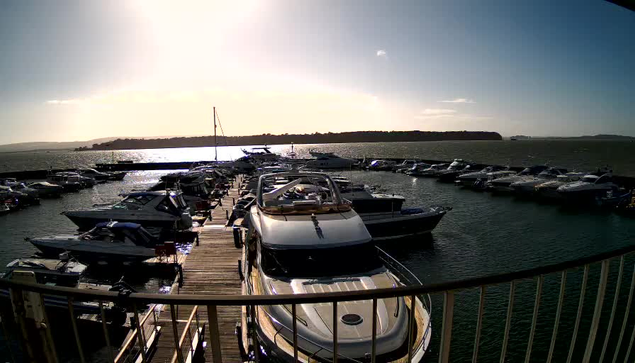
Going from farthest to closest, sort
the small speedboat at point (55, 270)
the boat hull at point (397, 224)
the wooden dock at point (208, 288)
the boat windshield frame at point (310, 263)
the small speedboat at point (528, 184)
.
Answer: the small speedboat at point (528, 184) → the boat hull at point (397, 224) → the small speedboat at point (55, 270) → the wooden dock at point (208, 288) → the boat windshield frame at point (310, 263)

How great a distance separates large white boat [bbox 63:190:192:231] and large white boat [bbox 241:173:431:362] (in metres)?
13.2

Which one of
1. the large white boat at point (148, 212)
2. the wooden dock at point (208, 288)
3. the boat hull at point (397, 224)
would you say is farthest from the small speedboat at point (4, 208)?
the boat hull at point (397, 224)

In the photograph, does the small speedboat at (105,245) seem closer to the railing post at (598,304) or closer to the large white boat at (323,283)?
the large white boat at (323,283)

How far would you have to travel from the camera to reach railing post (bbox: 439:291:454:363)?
233 centimetres

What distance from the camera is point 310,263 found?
24.3ft

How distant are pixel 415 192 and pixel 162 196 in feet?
97.3

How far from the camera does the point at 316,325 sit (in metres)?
6.00

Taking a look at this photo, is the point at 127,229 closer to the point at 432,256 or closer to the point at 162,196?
the point at 162,196

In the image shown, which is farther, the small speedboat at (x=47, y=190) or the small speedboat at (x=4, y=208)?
the small speedboat at (x=47, y=190)

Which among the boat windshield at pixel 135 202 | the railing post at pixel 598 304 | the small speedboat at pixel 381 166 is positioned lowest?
the small speedboat at pixel 381 166

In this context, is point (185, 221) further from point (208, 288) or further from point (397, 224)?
point (397, 224)

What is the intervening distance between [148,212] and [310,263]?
17.1 m

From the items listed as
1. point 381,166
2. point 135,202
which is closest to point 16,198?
point 135,202

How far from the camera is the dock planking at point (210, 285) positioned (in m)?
8.12
